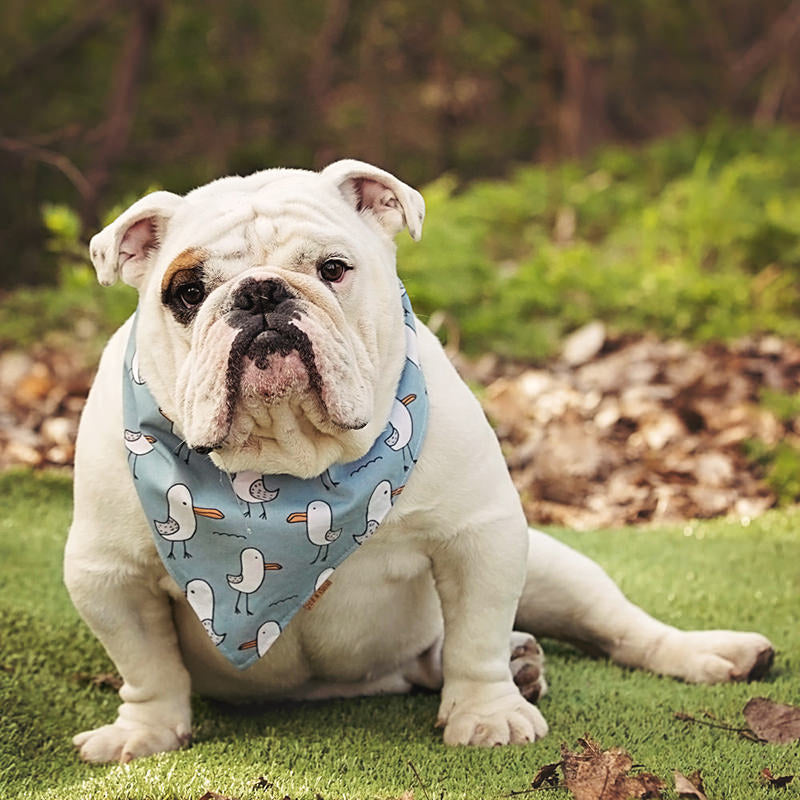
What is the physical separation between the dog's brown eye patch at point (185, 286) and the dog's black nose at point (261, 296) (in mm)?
116

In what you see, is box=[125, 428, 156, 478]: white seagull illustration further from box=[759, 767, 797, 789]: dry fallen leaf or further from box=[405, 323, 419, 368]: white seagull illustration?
box=[759, 767, 797, 789]: dry fallen leaf

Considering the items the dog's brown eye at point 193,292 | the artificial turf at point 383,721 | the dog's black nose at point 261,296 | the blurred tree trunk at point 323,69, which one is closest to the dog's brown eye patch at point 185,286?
the dog's brown eye at point 193,292

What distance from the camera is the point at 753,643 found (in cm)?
321

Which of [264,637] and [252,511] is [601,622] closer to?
[264,637]

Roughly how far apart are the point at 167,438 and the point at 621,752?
3.80 ft

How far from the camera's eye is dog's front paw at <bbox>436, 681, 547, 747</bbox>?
2.77 meters

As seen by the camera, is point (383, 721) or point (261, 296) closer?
point (261, 296)

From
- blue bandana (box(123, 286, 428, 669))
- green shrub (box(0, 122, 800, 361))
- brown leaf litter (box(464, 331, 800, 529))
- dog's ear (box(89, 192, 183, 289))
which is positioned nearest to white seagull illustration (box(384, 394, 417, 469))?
blue bandana (box(123, 286, 428, 669))

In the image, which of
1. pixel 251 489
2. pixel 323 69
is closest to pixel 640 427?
pixel 251 489

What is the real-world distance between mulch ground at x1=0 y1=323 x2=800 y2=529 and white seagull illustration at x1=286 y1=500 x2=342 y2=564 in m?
2.64

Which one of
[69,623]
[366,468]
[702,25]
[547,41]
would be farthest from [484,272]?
[702,25]

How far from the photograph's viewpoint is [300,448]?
2.67 metres

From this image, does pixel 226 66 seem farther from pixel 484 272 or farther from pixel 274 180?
pixel 274 180

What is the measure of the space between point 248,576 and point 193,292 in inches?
25.2
